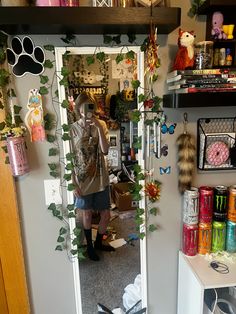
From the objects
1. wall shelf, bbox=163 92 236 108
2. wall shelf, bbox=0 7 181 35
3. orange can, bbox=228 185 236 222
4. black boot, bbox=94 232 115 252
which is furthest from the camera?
black boot, bbox=94 232 115 252

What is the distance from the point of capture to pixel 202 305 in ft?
3.78

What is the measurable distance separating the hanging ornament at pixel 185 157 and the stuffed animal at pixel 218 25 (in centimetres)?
37

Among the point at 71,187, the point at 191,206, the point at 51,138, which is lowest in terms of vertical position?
the point at 191,206

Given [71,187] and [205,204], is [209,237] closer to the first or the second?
[205,204]

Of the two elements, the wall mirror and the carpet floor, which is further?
the carpet floor

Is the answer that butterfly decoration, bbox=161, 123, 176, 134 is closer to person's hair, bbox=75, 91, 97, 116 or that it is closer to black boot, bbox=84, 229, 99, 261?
person's hair, bbox=75, 91, 97, 116

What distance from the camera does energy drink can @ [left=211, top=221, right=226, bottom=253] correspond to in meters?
1.30

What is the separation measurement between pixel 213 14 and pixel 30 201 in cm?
121

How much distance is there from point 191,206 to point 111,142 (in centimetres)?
51

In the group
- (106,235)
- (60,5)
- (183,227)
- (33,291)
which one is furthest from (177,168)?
(33,291)

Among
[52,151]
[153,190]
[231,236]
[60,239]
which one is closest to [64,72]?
[52,151]

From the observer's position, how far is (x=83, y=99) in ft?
3.96

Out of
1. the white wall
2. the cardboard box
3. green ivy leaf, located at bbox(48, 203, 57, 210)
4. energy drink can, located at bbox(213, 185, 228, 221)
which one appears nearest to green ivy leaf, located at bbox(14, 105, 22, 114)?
the white wall

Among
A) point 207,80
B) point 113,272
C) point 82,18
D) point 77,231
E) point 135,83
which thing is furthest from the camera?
point 113,272
